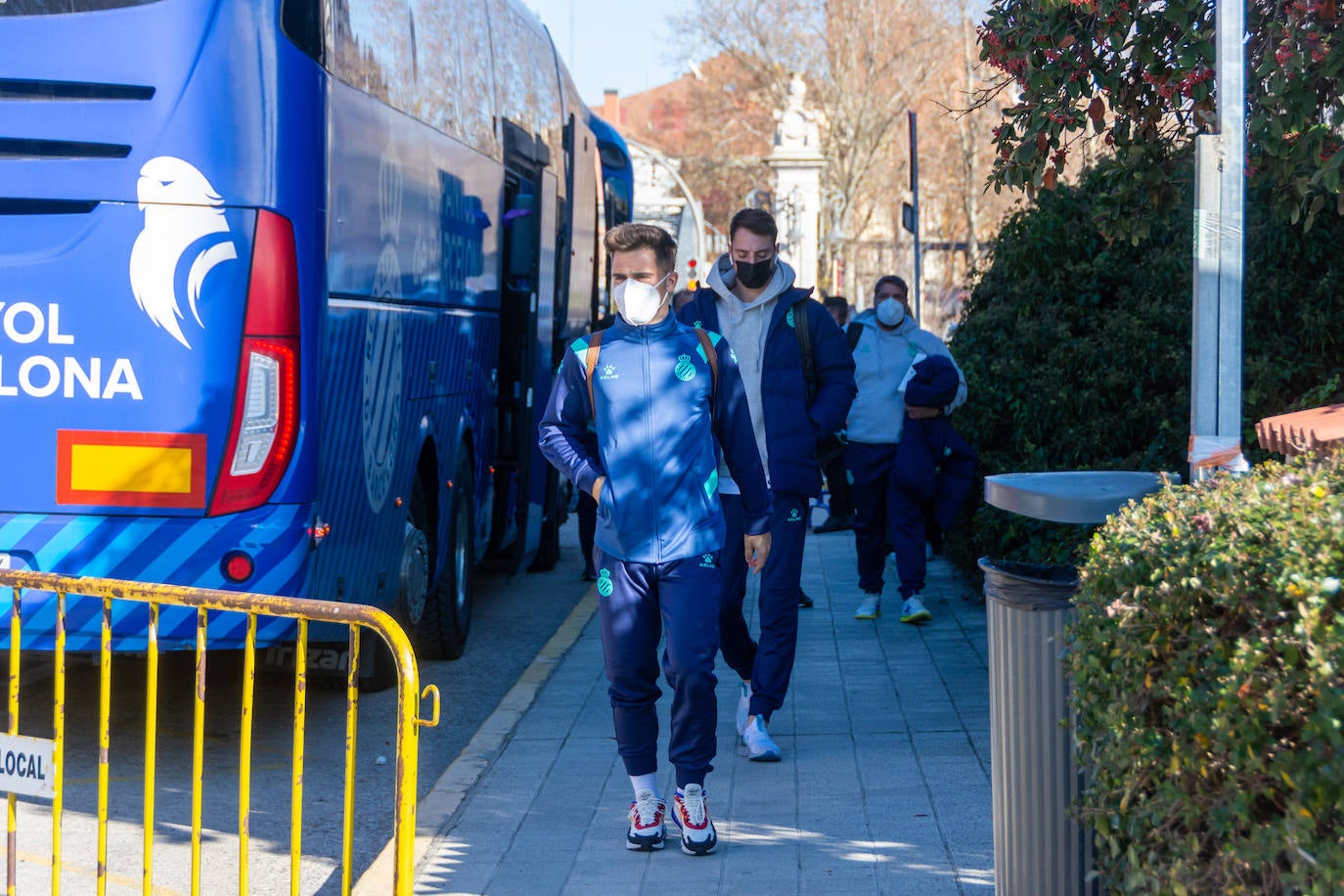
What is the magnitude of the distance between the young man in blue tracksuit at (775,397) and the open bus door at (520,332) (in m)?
4.04

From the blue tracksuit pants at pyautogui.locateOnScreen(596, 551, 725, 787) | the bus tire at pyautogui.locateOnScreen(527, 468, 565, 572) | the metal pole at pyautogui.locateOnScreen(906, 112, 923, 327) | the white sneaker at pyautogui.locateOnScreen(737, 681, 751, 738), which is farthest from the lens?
the bus tire at pyautogui.locateOnScreen(527, 468, 565, 572)

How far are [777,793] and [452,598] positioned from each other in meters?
3.29

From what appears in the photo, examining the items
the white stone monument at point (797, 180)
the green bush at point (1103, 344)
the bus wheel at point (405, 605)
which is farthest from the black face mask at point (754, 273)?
the white stone monument at point (797, 180)

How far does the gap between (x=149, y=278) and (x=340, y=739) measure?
2.10m

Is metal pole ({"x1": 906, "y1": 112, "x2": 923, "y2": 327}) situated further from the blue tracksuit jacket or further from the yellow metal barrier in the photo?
the yellow metal barrier

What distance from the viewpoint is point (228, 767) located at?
645 cm

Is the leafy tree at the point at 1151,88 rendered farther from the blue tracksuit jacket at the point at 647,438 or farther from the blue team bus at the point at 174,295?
the blue team bus at the point at 174,295

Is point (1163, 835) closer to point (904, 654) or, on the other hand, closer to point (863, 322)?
point (904, 654)

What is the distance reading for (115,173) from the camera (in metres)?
6.03

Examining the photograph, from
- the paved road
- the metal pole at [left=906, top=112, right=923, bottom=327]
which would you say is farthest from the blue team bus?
the metal pole at [left=906, top=112, right=923, bottom=327]

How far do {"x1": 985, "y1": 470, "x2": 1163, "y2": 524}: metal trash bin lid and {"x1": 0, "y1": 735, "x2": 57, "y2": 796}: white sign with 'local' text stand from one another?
2.37 metres

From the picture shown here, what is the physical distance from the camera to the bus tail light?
6.07m

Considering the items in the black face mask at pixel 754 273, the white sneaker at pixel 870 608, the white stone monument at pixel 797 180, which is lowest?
the white sneaker at pixel 870 608

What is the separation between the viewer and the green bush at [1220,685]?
8.52 ft
